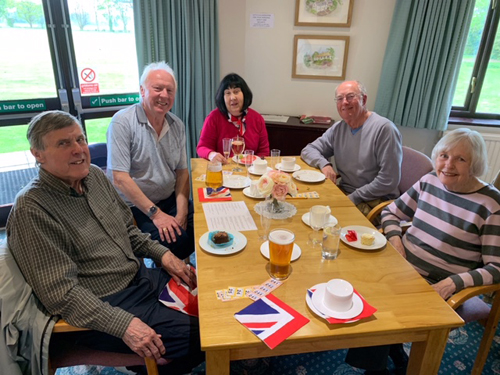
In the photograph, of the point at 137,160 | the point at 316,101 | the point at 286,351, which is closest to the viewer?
the point at 286,351

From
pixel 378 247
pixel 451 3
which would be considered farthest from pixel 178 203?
pixel 451 3

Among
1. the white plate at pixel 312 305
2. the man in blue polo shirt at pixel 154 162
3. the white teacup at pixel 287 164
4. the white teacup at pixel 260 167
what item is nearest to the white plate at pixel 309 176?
the white teacup at pixel 287 164

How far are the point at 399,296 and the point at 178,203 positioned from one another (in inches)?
57.2

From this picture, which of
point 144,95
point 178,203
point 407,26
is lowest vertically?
point 178,203

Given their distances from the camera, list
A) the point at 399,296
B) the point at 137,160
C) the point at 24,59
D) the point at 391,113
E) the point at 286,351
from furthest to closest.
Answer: the point at 391,113 → the point at 24,59 → the point at 137,160 → the point at 399,296 → the point at 286,351

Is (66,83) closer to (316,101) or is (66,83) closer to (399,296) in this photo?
(316,101)

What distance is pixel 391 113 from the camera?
137 inches

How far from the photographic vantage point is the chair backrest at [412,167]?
88.0 inches

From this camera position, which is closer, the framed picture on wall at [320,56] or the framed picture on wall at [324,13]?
the framed picture on wall at [324,13]

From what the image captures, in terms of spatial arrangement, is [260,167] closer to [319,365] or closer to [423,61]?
[319,365]

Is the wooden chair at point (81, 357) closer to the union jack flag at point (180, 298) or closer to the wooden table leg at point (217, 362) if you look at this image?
the union jack flag at point (180, 298)

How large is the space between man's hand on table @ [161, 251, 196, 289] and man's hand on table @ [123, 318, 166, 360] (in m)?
0.32

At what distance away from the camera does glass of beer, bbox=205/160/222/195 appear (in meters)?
1.94

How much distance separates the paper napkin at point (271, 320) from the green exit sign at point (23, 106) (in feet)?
9.74
